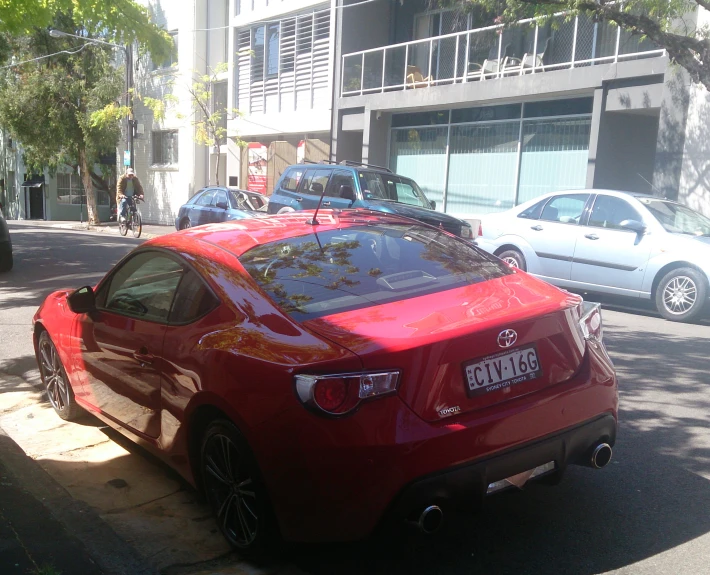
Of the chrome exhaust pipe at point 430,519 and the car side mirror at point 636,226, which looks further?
the car side mirror at point 636,226

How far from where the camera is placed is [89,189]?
96.1 feet

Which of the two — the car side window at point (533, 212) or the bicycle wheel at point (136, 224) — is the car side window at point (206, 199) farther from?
the car side window at point (533, 212)

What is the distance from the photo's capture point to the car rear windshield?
3451 mm

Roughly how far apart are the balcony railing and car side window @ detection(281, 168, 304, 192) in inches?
192

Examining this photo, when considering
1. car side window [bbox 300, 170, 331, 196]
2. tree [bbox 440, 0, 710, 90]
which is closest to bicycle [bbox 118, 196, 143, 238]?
car side window [bbox 300, 170, 331, 196]

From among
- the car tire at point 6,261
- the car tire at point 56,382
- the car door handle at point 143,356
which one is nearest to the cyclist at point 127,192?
the car tire at point 6,261

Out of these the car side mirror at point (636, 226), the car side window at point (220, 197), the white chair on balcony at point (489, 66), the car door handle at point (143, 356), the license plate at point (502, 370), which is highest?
the white chair on balcony at point (489, 66)

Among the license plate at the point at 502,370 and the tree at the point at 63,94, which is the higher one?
the tree at the point at 63,94

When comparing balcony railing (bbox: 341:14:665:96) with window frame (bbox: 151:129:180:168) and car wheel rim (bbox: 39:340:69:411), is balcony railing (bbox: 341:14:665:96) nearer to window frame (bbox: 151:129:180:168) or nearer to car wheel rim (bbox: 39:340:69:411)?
window frame (bbox: 151:129:180:168)

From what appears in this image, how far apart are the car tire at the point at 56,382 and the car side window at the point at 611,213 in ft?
24.5

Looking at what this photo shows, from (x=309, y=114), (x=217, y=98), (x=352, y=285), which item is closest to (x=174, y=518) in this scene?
(x=352, y=285)

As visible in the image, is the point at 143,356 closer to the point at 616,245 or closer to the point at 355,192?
the point at 616,245

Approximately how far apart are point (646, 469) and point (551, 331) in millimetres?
1489

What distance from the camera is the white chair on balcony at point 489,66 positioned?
18.0 m
